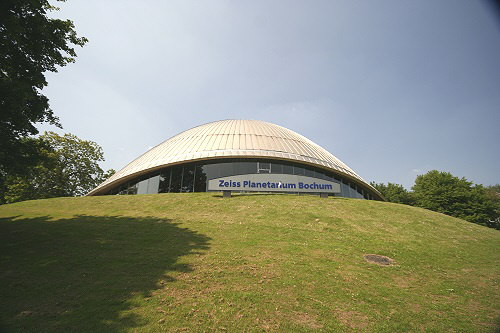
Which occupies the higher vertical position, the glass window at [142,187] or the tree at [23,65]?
the tree at [23,65]

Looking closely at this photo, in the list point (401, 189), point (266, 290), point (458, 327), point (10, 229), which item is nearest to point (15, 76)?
point (10, 229)

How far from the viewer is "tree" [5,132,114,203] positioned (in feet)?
113

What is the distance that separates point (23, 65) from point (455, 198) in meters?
55.3

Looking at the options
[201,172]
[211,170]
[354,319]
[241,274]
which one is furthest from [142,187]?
[354,319]

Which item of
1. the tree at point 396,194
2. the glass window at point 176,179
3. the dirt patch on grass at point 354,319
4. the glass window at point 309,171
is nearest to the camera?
the dirt patch on grass at point 354,319

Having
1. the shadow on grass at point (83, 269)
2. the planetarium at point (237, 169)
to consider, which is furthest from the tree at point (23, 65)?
the planetarium at point (237, 169)

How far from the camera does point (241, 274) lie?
8727 mm

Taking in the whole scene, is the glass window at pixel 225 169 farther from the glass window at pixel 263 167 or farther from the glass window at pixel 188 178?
the glass window at pixel 188 178

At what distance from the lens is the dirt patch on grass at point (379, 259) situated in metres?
10.8

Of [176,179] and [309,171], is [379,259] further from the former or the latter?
[176,179]

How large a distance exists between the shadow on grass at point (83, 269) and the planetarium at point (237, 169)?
9988mm

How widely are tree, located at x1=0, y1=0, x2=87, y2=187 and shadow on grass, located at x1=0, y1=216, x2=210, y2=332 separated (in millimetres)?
4200

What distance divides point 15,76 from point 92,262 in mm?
10028

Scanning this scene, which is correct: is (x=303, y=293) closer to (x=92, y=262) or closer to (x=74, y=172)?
(x=92, y=262)
